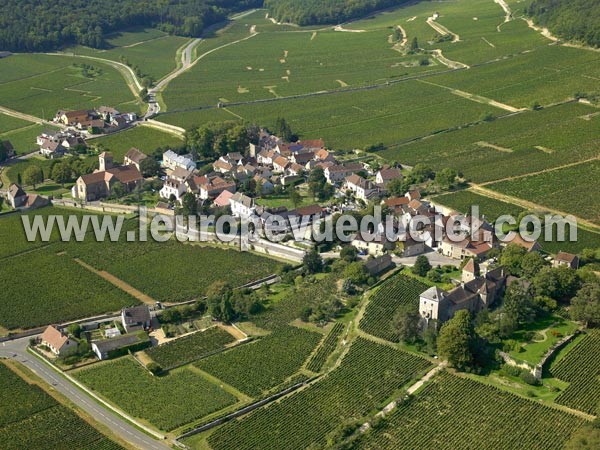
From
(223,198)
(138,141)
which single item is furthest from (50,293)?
(138,141)

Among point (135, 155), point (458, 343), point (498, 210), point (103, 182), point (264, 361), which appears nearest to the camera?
point (458, 343)

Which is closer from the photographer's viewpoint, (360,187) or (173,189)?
(360,187)

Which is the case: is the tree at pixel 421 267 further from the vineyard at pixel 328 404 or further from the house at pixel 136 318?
the house at pixel 136 318

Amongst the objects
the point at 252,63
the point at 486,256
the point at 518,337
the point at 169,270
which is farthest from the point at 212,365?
the point at 252,63

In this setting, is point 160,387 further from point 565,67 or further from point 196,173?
point 565,67

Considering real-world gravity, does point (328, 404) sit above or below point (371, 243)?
below

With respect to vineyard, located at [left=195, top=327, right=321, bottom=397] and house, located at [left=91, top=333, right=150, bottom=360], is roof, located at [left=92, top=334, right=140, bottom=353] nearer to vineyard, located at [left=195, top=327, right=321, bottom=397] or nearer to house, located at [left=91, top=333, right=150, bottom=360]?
house, located at [left=91, top=333, right=150, bottom=360]

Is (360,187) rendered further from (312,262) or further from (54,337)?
(54,337)
